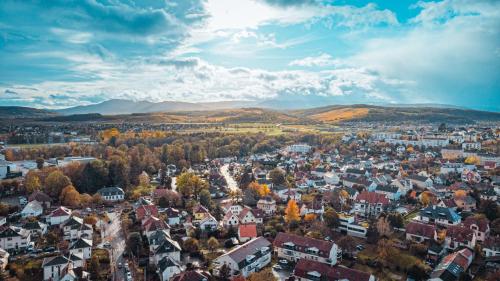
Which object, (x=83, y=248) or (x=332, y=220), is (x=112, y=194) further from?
(x=332, y=220)

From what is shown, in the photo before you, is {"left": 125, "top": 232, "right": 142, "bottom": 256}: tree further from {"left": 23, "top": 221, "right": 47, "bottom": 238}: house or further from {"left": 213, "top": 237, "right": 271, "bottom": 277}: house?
{"left": 23, "top": 221, "right": 47, "bottom": 238}: house

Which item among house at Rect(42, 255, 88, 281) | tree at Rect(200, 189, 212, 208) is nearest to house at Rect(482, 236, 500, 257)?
tree at Rect(200, 189, 212, 208)

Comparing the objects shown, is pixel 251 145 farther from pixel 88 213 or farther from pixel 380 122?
pixel 380 122

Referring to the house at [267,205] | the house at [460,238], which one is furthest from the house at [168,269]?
the house at [460,238]

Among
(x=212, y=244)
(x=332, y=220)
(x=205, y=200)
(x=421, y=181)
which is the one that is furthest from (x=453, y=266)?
(x=421, y=181)

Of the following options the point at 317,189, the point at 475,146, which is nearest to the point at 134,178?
the point at 317,189

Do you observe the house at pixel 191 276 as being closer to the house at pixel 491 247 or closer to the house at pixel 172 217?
the house at pixel 172 217
